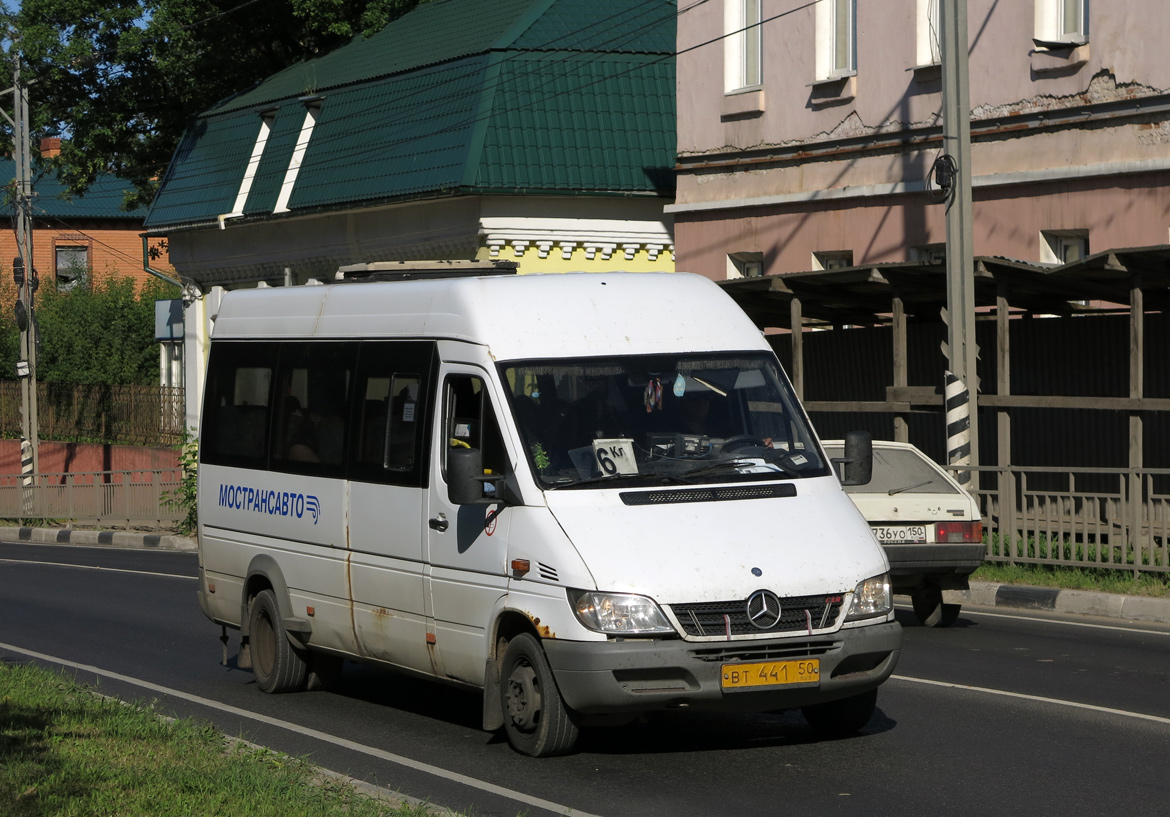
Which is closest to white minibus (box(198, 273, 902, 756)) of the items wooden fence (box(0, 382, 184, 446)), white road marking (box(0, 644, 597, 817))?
white road marking (box(0, 644, 597, 817))

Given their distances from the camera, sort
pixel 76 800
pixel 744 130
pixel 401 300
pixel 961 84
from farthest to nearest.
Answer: pixel 744 130 → pixel 961 84 → pixel 401 300 → pixel 76 800

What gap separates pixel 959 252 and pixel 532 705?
10315 millimetres

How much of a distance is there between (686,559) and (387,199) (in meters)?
22.1

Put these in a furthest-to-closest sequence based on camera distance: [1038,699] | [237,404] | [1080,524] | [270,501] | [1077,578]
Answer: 1. [1080,524]
2. [1077,578]
3. [237,404]
4. [270,501]
5. [1038,699]

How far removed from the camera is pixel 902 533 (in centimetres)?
1357

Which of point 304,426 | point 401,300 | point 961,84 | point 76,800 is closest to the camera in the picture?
point 76,800

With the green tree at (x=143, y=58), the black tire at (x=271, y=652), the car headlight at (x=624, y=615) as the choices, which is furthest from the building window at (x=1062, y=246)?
the green tree at (x=143, y=58)

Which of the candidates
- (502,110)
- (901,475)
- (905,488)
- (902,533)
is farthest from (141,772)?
(502,110)

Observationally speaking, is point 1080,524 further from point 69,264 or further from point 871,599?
point 69,264

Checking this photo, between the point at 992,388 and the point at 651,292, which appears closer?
the point at 651,292

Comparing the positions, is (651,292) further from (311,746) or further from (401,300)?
(311,746)

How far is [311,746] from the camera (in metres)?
9.16

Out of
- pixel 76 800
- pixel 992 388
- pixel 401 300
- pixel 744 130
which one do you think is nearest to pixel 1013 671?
pixel 401 300

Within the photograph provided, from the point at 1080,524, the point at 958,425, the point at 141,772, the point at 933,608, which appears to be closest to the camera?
the point at 141,772
